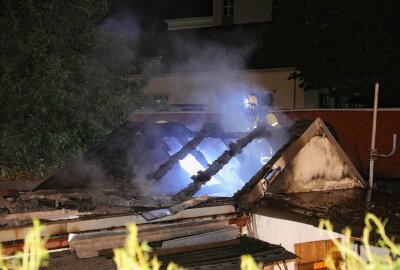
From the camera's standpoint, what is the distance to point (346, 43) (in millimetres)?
14016

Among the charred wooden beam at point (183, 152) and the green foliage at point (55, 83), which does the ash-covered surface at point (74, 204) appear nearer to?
A: the charred wooden beam at point (183, 152)

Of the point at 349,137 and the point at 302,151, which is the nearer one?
the point at 302,151

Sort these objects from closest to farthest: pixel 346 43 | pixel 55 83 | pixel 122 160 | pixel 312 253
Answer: pixel 312 253
pixel 122 160
pixel 55 83
pixel 346 43

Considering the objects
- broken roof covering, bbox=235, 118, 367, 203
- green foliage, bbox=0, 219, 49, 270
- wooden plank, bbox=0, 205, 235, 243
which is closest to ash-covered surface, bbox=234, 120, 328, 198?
broken roof covering, bbox=235, 118, 367, 203

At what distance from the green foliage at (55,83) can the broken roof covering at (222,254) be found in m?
8.85

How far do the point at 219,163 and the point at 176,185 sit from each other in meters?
0.77

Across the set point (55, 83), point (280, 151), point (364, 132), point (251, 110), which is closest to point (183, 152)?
point (280, 151)

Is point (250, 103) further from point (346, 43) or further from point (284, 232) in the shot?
point (346, 43)

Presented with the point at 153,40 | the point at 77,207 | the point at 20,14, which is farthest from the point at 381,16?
the point at 153,40

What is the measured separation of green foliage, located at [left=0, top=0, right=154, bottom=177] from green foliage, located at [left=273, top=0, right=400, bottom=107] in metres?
6.21

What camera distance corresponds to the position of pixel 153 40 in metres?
23.8

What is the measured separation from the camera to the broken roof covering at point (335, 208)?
439 cm

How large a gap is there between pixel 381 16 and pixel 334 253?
32.9 feet

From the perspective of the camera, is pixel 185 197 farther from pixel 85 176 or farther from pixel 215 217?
pixel 85 176
